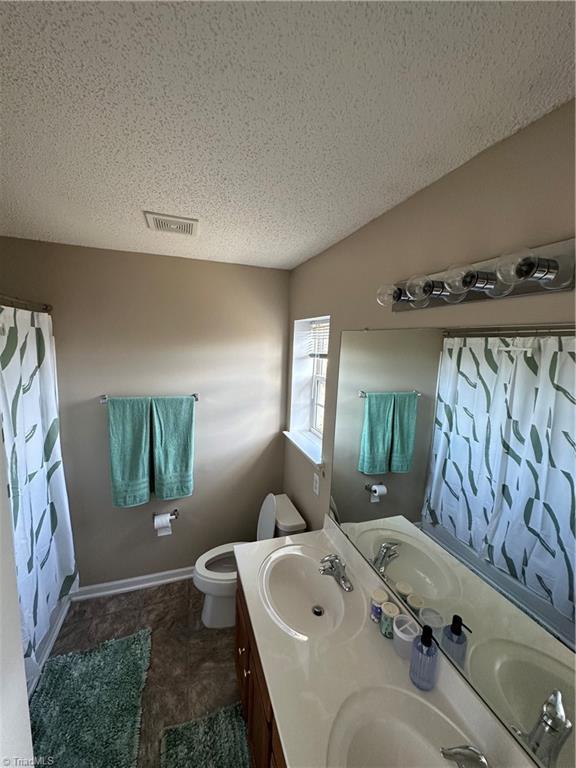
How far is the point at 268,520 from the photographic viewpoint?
214 centimetres

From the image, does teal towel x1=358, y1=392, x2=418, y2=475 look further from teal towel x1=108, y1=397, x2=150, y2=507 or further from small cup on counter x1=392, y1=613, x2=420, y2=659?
teal towel x1=108, y1=397, x2=150, y2=507

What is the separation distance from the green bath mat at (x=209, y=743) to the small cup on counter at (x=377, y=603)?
92cm

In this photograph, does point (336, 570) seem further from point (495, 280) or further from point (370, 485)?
point (495, 280)

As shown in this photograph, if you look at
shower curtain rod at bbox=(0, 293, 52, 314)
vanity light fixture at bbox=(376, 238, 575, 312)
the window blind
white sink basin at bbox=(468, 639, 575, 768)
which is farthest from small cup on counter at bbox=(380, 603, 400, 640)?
shower curtain rod at bbox=(0, 293, 52, 314)

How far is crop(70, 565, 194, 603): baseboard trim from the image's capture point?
2184 millimetres

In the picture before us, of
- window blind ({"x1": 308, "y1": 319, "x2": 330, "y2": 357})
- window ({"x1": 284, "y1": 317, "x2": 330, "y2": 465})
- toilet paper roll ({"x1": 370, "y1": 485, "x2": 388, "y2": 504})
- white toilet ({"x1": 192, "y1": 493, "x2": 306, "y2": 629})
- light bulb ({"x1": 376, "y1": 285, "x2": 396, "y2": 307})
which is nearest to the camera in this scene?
light bulb ({"x1": 376, "y1": 285, "x2": 396, "y2": 307})

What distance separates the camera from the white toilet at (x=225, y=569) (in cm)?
187

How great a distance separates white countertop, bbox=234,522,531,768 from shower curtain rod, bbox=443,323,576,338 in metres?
1.01

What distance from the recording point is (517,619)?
0.82 meters

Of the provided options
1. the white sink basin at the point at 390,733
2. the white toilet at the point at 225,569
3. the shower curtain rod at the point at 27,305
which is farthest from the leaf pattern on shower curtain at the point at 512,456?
the shower curtain rod at the point at 27,305

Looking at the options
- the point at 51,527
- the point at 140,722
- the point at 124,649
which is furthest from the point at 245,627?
the point at 51,527

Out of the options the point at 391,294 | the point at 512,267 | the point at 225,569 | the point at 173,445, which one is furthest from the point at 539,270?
the point at 225,569

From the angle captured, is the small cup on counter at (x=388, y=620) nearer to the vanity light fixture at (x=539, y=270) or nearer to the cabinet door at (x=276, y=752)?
the cabinet door at (x=276, y=752)

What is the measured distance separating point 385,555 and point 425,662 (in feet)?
1.22
